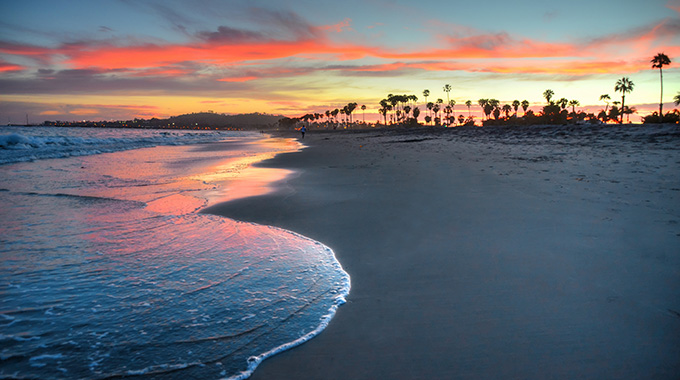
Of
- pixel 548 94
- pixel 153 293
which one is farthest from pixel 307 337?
pixel 548 94

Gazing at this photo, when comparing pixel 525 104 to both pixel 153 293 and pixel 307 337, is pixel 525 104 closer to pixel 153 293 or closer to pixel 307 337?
pixel 307 337

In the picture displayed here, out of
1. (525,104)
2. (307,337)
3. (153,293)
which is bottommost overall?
(307,337)

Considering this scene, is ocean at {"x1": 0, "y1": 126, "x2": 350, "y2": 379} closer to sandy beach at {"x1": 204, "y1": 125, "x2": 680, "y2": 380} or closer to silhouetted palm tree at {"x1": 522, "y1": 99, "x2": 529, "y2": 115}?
A: sandy beach at {"x1": 204, "y1": 125, "x2": 680, "y2": 380}

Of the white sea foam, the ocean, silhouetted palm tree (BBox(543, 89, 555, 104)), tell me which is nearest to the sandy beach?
the white sea foam

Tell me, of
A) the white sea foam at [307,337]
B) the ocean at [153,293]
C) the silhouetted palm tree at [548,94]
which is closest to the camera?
the white sea foam at [307,337]

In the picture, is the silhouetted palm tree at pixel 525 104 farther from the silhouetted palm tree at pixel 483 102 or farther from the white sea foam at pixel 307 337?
the white sea foam at pixel 307 337

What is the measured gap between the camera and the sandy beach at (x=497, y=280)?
230 cm

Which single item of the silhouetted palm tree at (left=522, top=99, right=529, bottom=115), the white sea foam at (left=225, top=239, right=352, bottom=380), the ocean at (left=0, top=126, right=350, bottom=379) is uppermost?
the silhouetted palm tree at (left=522, top=99, right=529, bottom=115)

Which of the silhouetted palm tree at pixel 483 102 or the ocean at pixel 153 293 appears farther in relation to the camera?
the silhouetted palm tree at pixel 483 102

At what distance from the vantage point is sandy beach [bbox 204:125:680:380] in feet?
7.56

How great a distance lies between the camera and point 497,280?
3.47 metres

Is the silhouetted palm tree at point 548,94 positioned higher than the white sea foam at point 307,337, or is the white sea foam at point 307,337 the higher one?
the silhouetted palm tree at point 548,94

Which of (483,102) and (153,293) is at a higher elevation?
(483,102)

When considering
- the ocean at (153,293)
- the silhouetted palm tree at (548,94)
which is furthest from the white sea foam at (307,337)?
the silhouetted palm tree at (548,94)
